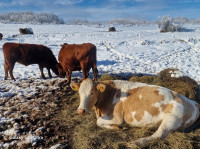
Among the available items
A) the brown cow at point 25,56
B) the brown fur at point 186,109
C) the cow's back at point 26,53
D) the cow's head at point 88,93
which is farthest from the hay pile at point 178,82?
the cow's back at point 26,53

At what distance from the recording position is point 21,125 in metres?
4.57

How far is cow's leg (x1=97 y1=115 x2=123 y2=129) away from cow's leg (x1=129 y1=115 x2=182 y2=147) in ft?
2.26

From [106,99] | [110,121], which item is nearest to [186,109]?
[110,121]

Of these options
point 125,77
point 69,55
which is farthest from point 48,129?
point 125,77

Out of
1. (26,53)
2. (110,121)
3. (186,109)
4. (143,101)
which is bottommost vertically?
(110,121)

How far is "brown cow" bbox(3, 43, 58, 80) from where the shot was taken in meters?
8.21

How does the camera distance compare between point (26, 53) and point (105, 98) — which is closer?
point (105, 98)

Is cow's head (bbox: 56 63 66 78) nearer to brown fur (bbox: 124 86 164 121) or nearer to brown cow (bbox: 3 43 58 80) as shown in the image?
brown cow (bbox: 3 43 58 80)

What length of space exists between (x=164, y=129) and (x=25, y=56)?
662 cm

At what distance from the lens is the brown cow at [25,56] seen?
8215mm

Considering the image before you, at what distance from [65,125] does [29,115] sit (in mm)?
1138

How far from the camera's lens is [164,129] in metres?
3.67

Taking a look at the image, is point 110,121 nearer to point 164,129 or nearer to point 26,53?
point 164,129

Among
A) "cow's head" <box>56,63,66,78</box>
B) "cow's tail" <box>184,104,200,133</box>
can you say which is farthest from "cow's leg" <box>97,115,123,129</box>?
"cow's head" <box>56,63,66,78</box>
